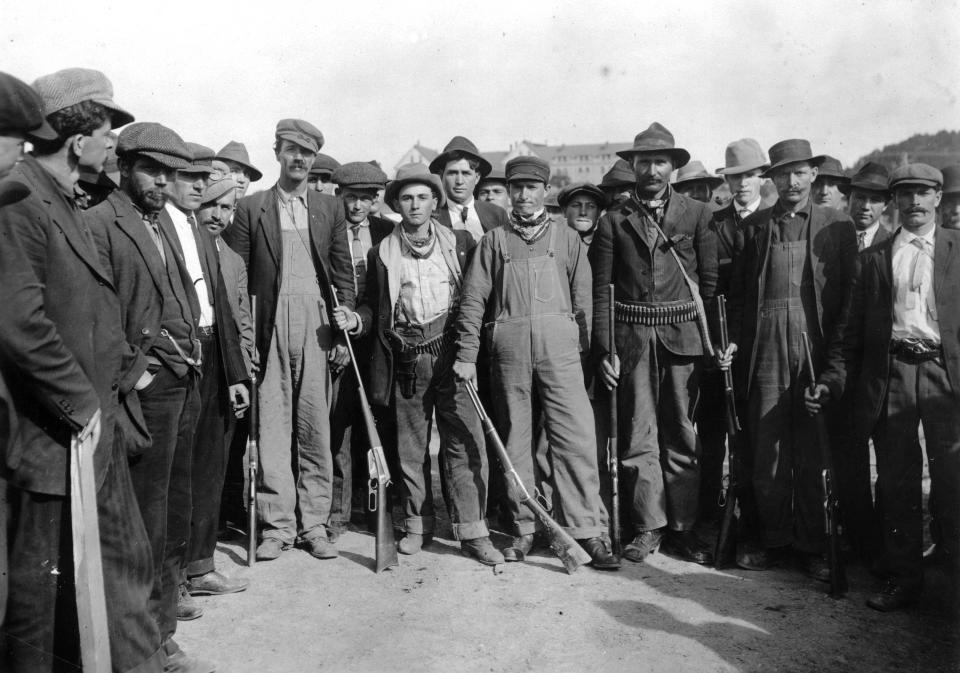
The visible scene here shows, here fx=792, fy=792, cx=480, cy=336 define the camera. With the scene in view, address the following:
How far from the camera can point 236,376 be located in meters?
5.00

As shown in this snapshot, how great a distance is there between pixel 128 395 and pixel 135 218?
0.96 metres

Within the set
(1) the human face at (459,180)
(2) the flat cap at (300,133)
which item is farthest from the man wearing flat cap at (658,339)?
(2) the flat cap at (300,133)

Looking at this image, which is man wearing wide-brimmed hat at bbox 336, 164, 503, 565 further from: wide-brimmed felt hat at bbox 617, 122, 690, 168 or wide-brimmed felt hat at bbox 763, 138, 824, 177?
wide-brimmed felt hat at bbox 763, 138, 824, 177

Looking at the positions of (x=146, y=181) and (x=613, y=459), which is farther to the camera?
(x=613, y=459)

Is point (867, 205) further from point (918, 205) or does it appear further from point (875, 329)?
point (875, 329)

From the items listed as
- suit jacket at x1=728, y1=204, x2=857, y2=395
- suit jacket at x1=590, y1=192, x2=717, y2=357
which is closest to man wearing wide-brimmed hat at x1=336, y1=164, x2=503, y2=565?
suit jacket at x1=590, y1=192, x2=717, y2=357

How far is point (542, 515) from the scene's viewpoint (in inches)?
212

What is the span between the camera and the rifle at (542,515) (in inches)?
209

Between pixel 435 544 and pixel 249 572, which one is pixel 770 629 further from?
pixel 249 572

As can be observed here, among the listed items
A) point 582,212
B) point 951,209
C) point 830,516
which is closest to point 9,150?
point 830,516

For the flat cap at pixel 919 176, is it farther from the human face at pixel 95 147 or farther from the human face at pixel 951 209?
the human face at pixel 95 147

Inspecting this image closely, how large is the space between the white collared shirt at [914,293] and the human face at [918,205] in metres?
0.06

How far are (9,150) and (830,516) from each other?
4.75 meters

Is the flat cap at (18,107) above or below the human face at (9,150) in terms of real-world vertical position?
above
